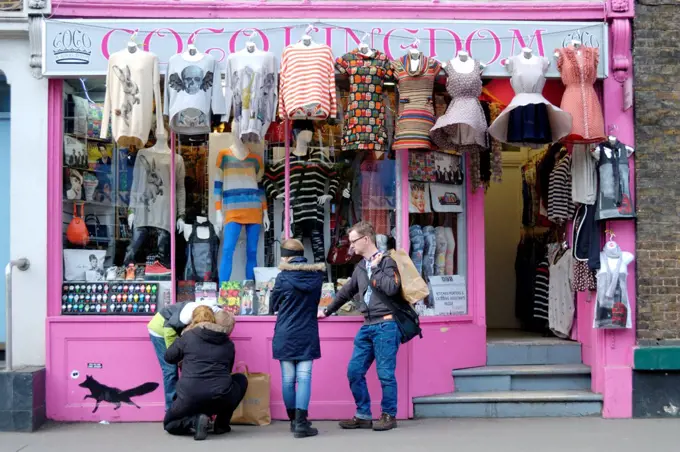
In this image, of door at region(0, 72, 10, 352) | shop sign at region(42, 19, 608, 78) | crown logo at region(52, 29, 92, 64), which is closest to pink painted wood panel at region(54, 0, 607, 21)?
shop sign at region(42, 19, 608, 78)

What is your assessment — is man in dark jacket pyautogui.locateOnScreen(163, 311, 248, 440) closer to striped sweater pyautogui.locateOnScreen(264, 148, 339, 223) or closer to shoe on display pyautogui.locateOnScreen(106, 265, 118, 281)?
shoe on display pyautogui.locateOnScreen(106, 265, 118, 281)

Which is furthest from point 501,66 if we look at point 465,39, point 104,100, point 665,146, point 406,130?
point 104,100

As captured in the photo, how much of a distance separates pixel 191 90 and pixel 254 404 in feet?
10.1

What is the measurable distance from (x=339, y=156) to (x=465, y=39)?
1778 mm

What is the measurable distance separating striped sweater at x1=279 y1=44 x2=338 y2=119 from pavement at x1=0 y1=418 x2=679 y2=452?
9.83 feet

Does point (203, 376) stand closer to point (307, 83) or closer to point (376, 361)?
point (376, 361)

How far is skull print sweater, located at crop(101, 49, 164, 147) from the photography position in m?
8.27

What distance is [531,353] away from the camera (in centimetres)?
941

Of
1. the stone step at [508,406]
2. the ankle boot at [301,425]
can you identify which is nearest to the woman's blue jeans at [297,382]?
the ankle boot at [301,425]

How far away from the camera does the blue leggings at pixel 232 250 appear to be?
9031 millimetres

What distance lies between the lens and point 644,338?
869 cm

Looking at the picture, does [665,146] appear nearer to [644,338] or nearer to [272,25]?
[644,338]

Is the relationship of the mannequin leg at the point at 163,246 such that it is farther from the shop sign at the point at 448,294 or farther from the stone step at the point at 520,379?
the stone step at the point at 520,379

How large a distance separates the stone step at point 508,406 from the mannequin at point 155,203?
119 inches
